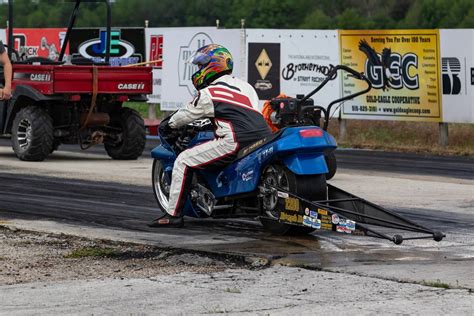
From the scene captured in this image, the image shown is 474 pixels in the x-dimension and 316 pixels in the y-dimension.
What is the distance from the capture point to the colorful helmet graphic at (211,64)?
38.6ft

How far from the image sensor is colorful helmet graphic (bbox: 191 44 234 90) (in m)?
11.8

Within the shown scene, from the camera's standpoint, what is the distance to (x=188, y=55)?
26.3 metres

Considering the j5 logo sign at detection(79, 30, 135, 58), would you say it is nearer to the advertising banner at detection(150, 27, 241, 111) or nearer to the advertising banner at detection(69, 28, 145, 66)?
the advertising banner at detection(69, 28, 145, 66)

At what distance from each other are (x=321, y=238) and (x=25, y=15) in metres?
40.9

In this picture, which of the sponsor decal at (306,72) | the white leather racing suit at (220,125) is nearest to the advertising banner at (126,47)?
the sponsor decal at (306,72)

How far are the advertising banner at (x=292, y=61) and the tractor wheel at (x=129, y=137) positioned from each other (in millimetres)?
5080

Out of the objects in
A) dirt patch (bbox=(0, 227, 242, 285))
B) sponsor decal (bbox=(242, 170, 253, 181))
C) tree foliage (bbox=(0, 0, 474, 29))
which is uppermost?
tree foliage (bbox=(0, 0, 474, 29))

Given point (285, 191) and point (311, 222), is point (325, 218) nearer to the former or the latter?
point (311, 222)

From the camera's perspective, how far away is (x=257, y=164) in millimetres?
11008

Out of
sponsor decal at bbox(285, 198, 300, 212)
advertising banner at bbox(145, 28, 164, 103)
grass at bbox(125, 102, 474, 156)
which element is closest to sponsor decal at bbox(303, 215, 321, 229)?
sponsor decal at bbox(285, 198, 300, 212)

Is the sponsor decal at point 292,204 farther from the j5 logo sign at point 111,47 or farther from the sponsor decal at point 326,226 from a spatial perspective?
the j5 logo sign at point 111,47

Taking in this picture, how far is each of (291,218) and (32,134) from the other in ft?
29.2

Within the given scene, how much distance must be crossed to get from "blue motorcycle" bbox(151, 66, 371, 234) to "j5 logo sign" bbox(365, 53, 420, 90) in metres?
11.1

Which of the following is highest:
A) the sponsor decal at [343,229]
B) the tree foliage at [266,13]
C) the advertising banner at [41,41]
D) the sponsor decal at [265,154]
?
the tree foliage at [266,13]
